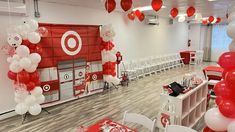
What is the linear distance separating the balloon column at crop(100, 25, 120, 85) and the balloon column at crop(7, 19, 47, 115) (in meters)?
2.03

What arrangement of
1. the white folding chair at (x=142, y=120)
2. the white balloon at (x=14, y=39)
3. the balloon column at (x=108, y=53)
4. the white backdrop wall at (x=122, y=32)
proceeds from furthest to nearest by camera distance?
1. the balloon column at (x=108, y=53)
2. the white backdrop wall at (x=122, y=32)
3. the white balloon at (x=14, y=39)
4. the white folding chair at (x=142, y=120)

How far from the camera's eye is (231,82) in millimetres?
1553

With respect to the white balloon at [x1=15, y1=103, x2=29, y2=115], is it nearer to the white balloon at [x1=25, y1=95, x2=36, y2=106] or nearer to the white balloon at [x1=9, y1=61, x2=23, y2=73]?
the white balloon at [x1=25, y1=95, x2=36, y2=106]

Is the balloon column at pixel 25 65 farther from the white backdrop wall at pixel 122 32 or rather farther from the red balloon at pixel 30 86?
the white backdrop wall at pixel 122 32

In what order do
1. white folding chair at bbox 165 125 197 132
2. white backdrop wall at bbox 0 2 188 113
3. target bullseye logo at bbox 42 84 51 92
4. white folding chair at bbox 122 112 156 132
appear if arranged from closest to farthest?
white folding chair at bbox 165 125 197 132
white folding chair at bbox 122 112 156 132
white backdrop wall at bbox 0 2 188 113
target bullseye logo at bbox 42 84 51 92

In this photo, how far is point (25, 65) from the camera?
11.4ft

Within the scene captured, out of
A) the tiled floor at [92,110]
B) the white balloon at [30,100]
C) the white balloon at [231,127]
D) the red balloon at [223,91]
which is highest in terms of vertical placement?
the red balloon at [223,91]

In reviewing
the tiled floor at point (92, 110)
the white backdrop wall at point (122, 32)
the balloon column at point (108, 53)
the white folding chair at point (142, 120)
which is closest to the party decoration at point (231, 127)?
the white folding chair at point (142, 120)

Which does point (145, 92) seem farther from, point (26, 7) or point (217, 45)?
point (217, 45)

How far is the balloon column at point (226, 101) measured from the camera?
1.58m

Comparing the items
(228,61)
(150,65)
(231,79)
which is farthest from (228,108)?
(150,65)

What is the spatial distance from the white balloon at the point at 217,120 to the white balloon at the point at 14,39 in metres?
3.43

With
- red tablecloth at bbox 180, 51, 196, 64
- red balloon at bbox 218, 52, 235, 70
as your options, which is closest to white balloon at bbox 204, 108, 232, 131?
red balloon at bbox 218, 52, 235, 70

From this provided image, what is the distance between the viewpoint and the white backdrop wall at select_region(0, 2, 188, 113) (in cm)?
405
